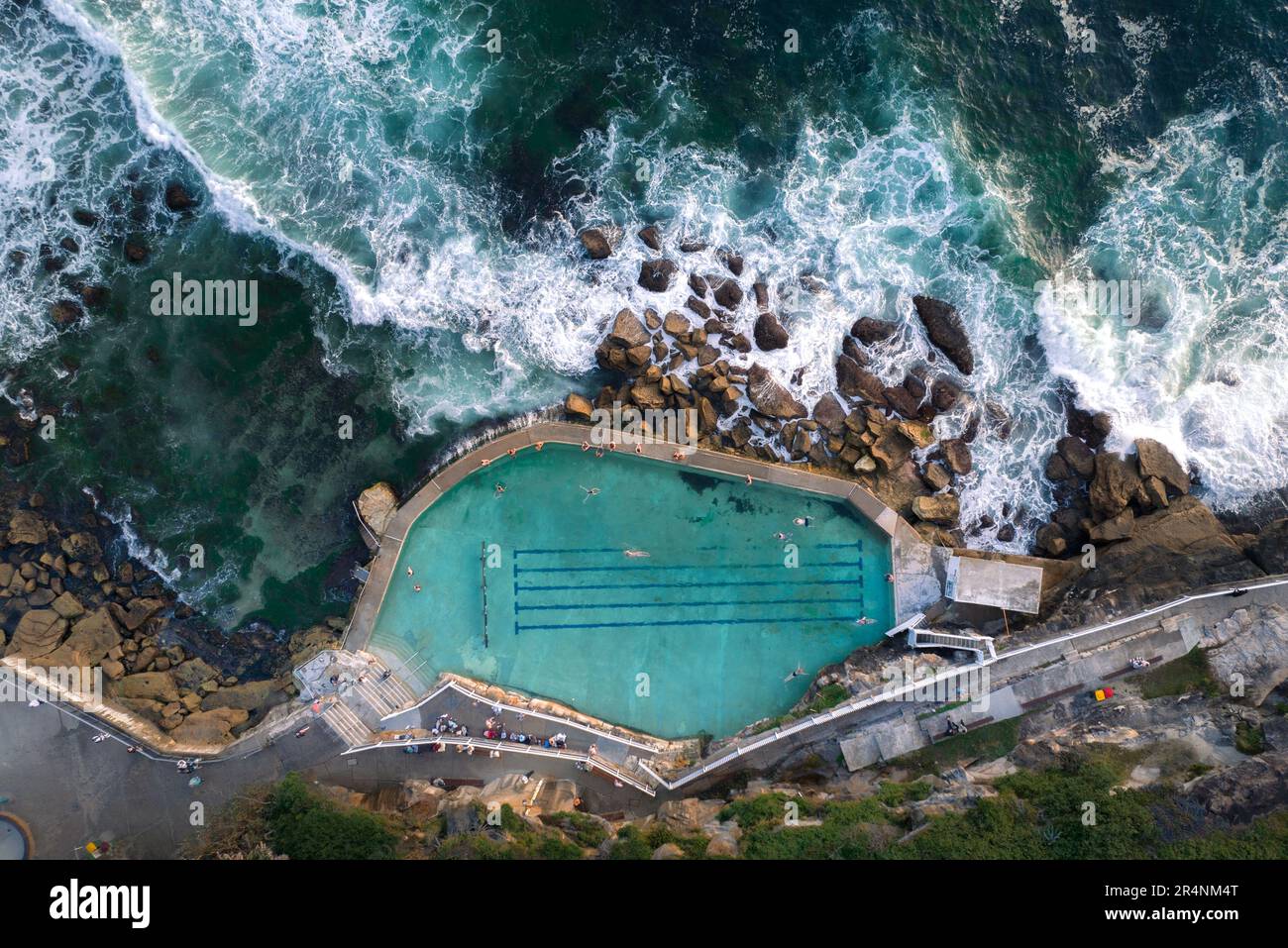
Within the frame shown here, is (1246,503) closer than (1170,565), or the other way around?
(1170,565)

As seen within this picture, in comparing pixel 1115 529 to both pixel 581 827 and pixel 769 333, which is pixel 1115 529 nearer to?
pixel 769 333

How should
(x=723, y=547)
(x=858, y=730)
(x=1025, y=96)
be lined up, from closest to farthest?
(x=858, y=730)
(x=723, y=547)
(x=1025, y=96)

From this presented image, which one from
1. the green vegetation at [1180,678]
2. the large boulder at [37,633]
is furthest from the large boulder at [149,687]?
the green vegetation at [1180,678]

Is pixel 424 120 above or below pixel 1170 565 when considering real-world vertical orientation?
above

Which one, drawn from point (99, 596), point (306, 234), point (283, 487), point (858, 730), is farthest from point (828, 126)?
point (99, 596)

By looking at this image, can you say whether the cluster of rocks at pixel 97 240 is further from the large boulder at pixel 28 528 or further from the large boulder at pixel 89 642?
the large boulder at pixel 89 642
